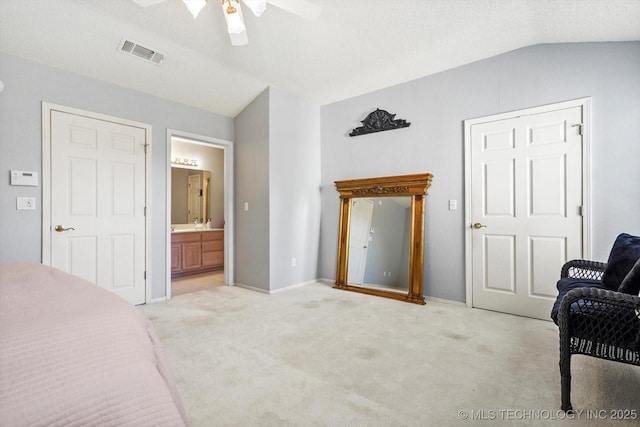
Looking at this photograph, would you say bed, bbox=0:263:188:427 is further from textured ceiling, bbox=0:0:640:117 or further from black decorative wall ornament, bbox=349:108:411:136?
black decorative wall ornament, bbox=349:108:411:136

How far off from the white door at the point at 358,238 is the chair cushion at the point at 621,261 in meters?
2.44

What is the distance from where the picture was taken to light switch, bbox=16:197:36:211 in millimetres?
2726

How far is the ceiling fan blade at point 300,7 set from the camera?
6.61 ft

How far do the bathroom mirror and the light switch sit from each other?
2.80 metres

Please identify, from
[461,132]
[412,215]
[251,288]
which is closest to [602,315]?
[412,215]

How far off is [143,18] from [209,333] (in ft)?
9.07

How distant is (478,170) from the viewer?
334 cm

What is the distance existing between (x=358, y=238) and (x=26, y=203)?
3.51 metres

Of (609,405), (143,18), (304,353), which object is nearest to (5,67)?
(143,18)

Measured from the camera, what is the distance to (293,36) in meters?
3.01

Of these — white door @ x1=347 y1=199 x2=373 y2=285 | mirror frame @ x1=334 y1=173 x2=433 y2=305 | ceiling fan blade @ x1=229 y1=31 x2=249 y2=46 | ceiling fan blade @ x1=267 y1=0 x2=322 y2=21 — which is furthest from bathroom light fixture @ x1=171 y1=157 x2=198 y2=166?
ceiling fan blade @ x1=267 y1=0 x2=322 y2=21

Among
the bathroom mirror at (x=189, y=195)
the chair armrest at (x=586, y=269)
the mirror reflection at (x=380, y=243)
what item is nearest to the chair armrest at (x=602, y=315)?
the chair armrest at (x=586, y=269)

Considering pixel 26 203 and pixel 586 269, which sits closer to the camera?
pixel 586 269

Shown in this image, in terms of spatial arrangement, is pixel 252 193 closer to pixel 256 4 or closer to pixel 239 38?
pixel 239 38
